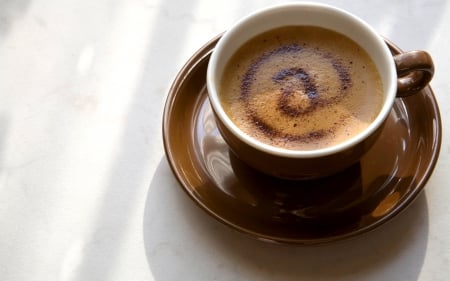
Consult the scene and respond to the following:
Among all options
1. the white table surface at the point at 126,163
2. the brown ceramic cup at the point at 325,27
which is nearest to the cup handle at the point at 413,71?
the brown ceramic cup at the point at 325,27

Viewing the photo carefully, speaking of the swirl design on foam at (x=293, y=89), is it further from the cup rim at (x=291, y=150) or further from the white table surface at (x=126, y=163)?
the white table surface at (x=126, y=163)

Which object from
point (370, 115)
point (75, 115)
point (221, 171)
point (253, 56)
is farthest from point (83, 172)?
point (370, 115)

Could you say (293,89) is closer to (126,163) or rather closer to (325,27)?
(325,27)

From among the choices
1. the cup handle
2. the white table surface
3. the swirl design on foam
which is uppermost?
the cup handle

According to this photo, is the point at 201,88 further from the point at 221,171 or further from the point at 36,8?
the point at 36,8

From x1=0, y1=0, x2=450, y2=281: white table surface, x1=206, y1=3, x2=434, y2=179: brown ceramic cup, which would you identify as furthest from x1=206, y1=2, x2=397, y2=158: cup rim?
x1=0, y1=0, x2=450, y2=281: white table surface

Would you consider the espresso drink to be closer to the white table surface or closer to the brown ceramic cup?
the brown ceramic cup

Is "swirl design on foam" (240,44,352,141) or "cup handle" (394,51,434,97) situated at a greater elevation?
"cup handle" (394,51,434,97)

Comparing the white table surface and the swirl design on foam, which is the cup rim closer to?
the swirl design on foam
